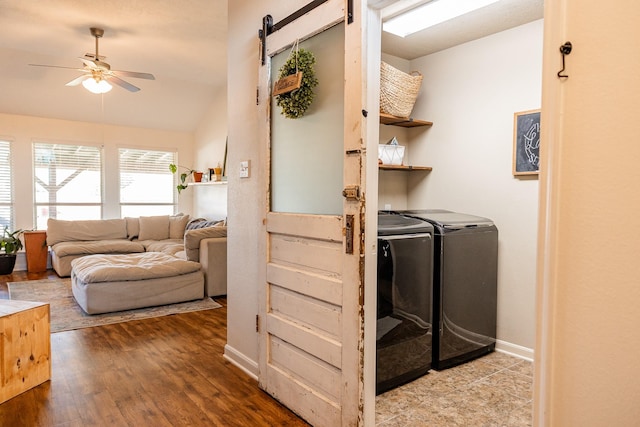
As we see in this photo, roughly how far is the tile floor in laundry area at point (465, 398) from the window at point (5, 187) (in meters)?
6.67

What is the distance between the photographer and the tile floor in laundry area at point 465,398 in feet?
7.30

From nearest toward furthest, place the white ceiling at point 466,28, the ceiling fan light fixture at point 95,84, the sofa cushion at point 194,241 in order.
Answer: the white ceiling at point 466,28, the ceiling fan light fixture at point 95,84, the sofa cushion at point 194,241

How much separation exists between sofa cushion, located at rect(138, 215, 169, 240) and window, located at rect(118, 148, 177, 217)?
0.62 m

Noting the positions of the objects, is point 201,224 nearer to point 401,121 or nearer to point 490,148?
point 401,121

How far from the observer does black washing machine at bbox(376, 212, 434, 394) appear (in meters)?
2.43

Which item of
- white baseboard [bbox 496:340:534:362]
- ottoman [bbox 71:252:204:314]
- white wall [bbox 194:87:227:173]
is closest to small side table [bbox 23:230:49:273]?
ottoman [bbox 71:252:204:314]

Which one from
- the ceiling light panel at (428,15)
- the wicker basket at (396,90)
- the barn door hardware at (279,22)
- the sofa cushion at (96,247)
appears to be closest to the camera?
the barn door hardware at (279,22)

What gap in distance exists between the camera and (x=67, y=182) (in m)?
7.04

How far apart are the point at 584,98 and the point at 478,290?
2120 millimetres

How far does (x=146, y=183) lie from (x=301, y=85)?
254 inches

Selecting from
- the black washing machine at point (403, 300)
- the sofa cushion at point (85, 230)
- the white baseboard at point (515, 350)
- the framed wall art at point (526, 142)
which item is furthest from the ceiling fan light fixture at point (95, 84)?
the white baseboard at point (515, 350)

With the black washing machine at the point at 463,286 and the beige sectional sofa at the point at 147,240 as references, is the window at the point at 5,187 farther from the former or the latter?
the black washing machine at the point at 463,286

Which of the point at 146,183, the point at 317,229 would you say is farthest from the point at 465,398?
the point at 146,183

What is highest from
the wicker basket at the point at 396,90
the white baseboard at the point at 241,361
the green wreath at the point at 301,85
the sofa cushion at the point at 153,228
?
the wicker basket at the point at 396,90
